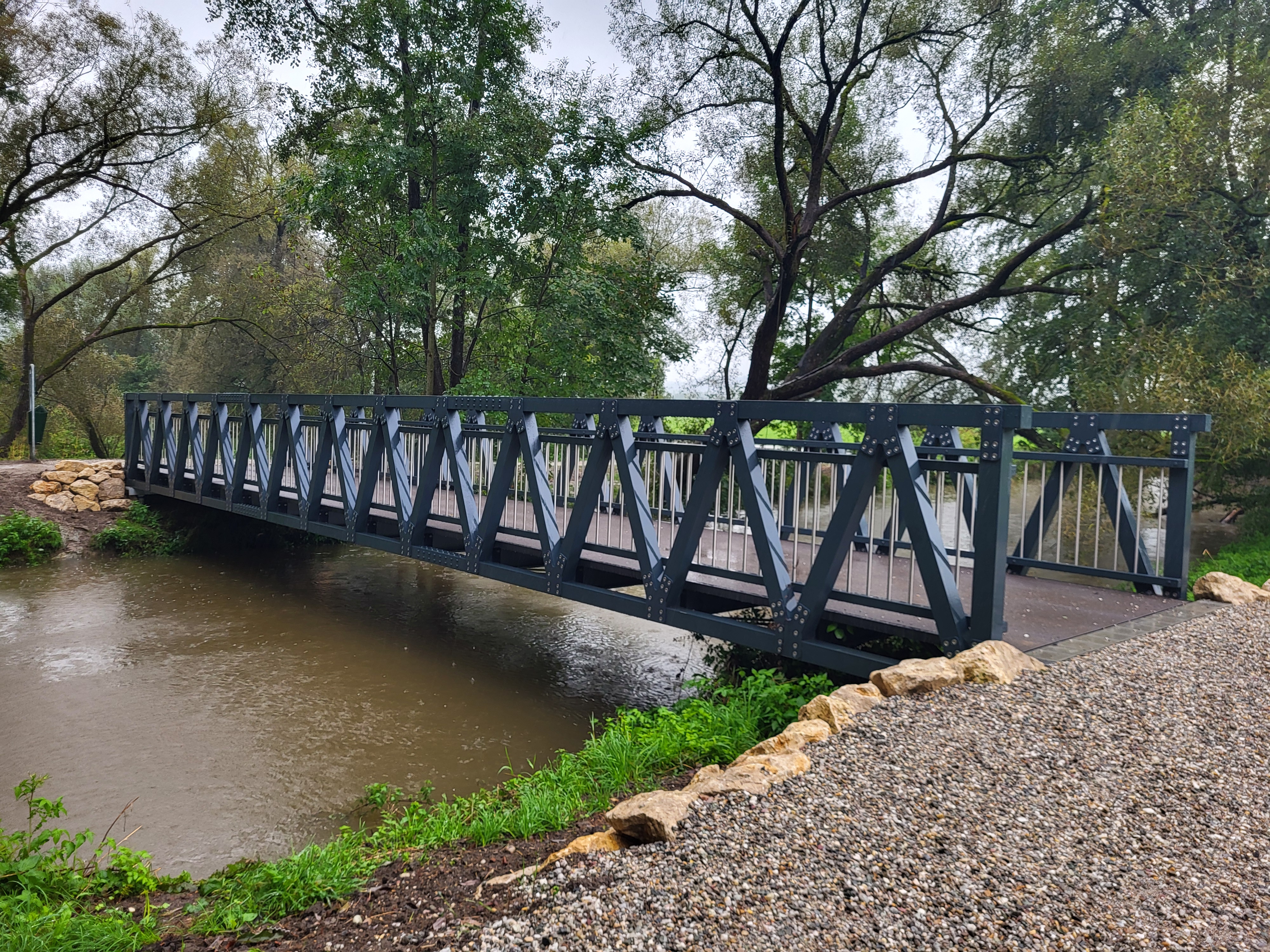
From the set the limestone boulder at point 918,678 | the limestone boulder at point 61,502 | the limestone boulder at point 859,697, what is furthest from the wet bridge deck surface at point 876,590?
the limestone boulder at point 61,502

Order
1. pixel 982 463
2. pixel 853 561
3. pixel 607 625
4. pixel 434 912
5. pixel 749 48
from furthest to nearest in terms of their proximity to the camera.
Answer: pixel 749 48
pixel 607 625
pixel 853 561
pixel 982 463
pixel 434 912

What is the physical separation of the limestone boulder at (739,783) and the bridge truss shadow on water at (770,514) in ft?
6.00

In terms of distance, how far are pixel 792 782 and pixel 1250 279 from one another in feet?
40.8

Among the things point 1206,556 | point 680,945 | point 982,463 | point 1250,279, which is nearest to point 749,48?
point 1250,279

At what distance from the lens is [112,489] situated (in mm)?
16156

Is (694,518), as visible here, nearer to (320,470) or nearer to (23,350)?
(320,470)

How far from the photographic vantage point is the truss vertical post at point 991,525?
172 inches

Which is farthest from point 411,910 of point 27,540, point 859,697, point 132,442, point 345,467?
point 132,442

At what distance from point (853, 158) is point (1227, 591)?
13.9 metres

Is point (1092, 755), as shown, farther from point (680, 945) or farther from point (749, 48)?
point (749, 48)

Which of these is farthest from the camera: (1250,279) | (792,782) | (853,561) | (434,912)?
(1250,279)

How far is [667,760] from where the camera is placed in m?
4.59

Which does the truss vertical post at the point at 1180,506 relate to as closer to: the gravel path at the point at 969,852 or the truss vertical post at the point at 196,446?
the gravel path at the point at 969,852

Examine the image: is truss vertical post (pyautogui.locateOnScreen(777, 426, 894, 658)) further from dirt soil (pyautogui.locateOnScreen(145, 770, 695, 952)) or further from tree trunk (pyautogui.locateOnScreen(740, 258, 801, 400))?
tree trunk (pyautogui.locateOnScreen(740, 258, 801, 400))
